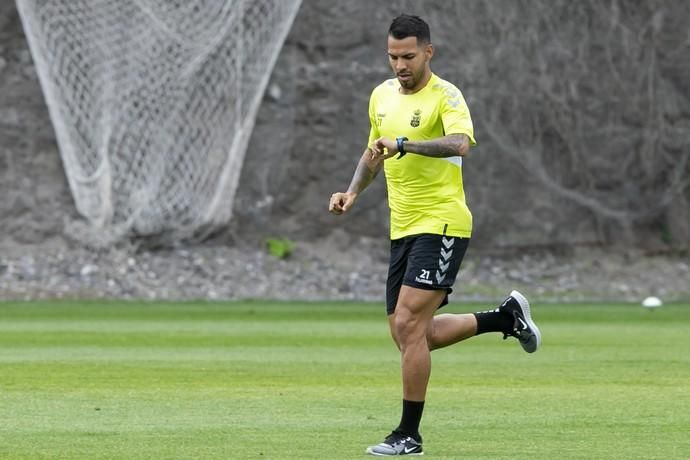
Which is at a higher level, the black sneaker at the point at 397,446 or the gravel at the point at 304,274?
the black sneaker at the point at 397,446

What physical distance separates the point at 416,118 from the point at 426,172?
1.03ft

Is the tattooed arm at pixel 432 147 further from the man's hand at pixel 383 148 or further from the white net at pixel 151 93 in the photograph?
the white net at pixel 151 93

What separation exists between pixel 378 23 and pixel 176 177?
5592mm

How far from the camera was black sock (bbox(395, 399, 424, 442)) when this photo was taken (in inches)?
331

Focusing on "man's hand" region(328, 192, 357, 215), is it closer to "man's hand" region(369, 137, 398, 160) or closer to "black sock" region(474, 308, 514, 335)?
"man's hand" region(369, 137, 398, 160)

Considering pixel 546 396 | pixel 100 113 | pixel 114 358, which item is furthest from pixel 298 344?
pixel 100 113

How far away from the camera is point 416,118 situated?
28.6ft

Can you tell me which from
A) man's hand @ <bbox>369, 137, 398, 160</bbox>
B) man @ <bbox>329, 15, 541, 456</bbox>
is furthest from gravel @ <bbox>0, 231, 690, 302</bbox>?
man's hand @ <bbox>369, 137, 398, 160</bbox>

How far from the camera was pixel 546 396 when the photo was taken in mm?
11281

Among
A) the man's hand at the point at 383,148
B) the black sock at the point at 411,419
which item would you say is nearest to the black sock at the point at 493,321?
the black sock at the point at 411,419

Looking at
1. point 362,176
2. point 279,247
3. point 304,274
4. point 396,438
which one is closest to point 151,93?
point 279,247

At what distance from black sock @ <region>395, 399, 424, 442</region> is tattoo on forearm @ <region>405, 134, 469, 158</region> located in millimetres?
1399

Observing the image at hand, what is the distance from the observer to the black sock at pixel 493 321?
9.55 metres

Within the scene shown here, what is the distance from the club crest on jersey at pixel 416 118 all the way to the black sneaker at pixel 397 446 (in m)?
1.74
